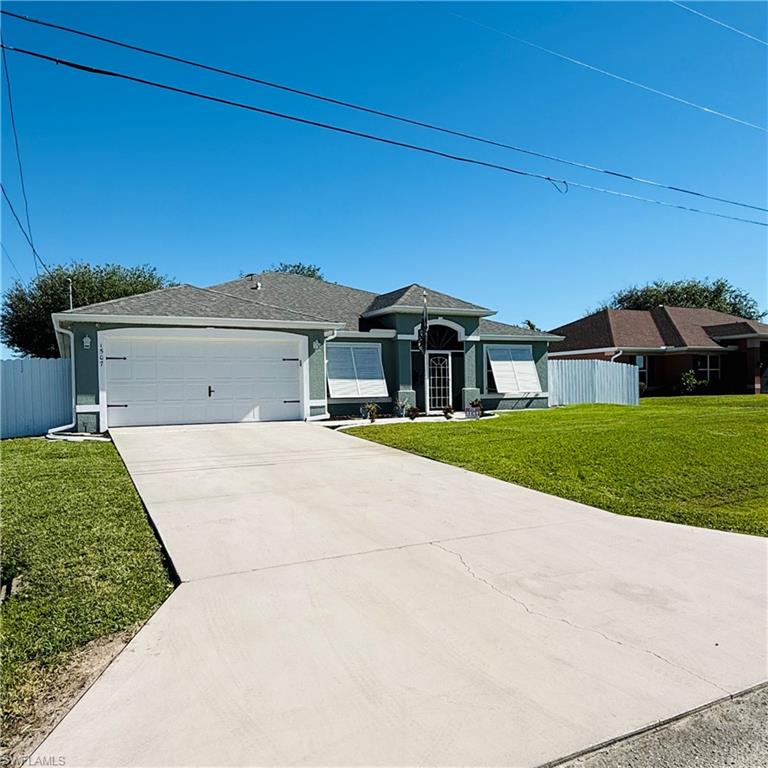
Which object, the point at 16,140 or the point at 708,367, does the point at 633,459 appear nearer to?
the point at 16,140

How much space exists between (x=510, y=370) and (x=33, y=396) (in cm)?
1475

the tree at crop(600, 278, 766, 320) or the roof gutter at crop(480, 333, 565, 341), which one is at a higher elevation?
the tree at crop(600, 278, 766, 320)

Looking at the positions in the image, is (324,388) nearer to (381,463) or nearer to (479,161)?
(381,463)

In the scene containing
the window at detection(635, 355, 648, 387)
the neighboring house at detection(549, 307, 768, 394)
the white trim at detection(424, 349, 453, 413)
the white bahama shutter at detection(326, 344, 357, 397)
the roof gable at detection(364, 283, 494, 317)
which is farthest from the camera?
the window at detection(635, 355, 648, 387)

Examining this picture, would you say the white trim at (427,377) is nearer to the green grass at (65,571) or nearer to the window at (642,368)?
the green grass at (65,571)

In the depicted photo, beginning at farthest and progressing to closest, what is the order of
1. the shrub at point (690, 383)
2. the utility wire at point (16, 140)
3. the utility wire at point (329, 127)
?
the shrub at point (690, 383)
the utility wire at point (16, 140)
the utility wire at point (329, 127)

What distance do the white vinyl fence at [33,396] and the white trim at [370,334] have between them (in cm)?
764

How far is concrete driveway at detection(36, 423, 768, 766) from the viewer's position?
8.60ft

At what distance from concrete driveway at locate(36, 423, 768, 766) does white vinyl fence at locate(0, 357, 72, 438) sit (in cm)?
1010

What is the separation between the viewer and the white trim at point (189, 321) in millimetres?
13266

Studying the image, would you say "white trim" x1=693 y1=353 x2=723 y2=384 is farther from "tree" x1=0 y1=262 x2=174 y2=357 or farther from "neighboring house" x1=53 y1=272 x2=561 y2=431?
"tree" x1=0 y1=262 x2=174 y2=357

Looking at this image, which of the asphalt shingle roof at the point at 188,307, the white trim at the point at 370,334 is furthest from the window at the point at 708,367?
the asphalt shingle roof at the point at 188,307

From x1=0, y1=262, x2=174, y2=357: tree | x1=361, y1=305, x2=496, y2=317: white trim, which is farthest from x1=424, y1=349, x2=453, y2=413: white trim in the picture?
x1=0, y1=262, x2=174, y2=357: tree

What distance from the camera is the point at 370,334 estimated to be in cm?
1761
